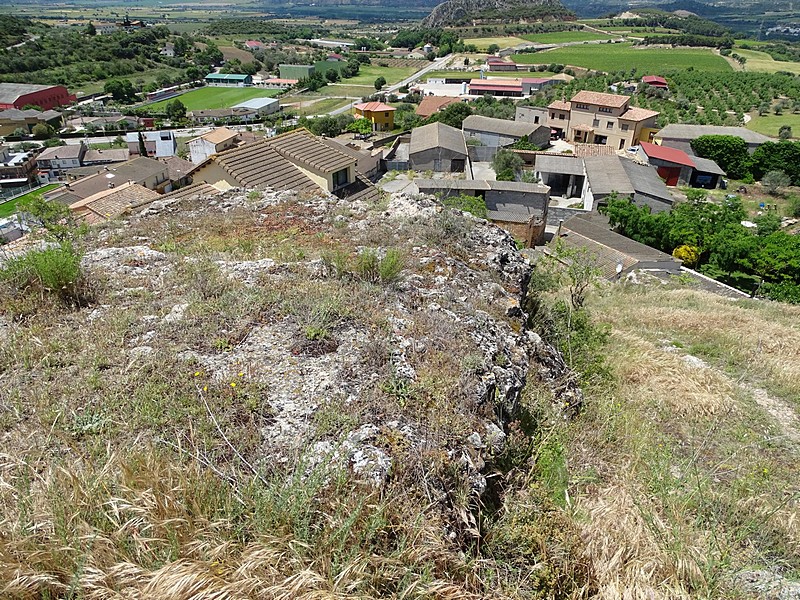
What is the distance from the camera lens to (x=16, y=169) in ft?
148

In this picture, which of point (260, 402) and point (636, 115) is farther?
point (636, 115)

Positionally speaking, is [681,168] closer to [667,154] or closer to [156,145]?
[667,154]

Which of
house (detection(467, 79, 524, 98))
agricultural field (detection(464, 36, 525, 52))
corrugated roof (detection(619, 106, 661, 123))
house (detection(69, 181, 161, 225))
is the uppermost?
agricultural field (detection(464, 36, 525, 52))

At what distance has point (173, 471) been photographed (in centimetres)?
290

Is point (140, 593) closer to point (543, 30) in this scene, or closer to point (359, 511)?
point (359, 511)

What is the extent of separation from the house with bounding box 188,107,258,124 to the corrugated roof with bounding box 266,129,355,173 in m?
60.3

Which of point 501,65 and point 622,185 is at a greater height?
point 501,65

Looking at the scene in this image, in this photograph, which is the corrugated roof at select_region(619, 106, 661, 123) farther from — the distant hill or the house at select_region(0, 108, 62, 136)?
the distant hill

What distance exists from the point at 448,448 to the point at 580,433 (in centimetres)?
228

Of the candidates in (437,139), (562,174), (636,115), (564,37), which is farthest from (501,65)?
(562,174)

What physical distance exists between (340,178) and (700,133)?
150 feet

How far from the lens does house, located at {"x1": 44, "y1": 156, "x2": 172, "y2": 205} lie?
32.4 metres

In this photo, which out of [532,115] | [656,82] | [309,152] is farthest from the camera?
[656,82]

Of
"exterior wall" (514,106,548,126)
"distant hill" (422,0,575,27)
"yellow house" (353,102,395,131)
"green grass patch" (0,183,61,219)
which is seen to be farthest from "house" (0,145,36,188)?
"distant hill" (422,0,575,27)
